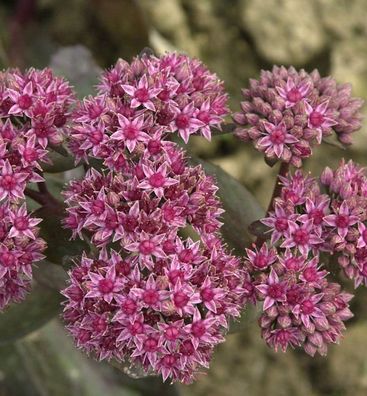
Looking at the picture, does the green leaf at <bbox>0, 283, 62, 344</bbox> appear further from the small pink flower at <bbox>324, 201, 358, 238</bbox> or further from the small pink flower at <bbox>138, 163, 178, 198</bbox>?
the small pink flower at <bbox>324, 201, 358, 238</bbox>

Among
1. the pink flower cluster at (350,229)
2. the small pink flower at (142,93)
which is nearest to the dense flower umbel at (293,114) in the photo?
the pink flower cluster at (350,229)

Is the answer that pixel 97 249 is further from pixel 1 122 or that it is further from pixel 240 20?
pixel 240 20

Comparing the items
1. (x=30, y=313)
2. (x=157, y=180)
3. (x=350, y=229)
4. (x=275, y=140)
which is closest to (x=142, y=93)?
(x=157, y=180)

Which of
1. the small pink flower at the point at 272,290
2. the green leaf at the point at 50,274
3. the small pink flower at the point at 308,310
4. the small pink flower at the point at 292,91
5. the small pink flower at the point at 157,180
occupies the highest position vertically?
the small pink flower at the point at 292,91

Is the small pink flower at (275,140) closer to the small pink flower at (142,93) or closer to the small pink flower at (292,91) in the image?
the small pink flower at (292,91)

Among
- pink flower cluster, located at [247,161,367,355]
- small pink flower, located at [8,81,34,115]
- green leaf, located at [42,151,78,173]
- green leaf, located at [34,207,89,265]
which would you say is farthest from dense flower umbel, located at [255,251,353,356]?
small pink flower, located at [8,81,34,115]

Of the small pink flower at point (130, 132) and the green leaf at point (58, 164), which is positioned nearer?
the small pink flower at point (130, 132)

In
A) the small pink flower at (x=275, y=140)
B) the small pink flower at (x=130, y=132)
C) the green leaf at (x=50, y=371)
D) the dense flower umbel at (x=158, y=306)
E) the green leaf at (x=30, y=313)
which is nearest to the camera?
the dense flower umbel at (x=158, y=306)

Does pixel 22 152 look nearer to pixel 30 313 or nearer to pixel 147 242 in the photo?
pixel 147 242
